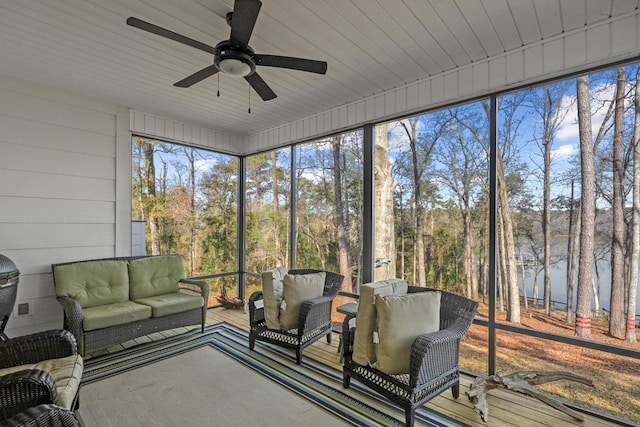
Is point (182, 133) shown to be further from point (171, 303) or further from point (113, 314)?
point (113, 314)

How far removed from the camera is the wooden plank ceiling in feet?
7.16

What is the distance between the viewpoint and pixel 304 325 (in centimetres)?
315

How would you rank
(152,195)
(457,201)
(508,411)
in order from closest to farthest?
(508,411)
(457,201)
(152,195)

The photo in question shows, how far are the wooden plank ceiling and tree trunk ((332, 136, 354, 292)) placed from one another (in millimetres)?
1256

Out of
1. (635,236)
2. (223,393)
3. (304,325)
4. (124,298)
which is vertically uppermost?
(635,236)

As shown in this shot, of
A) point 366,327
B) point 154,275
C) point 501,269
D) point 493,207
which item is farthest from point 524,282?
point 154,275

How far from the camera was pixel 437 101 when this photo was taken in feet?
10.5

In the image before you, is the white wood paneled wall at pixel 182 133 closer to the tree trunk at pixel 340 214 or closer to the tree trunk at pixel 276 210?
the tree trunk at pixel 276 210

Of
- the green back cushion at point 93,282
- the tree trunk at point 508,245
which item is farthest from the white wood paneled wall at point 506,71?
the green back cushion at point 93,282

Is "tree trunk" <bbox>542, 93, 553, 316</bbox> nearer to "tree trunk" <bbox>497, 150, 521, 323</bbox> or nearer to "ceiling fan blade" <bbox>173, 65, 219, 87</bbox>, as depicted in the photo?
"tree trunk" <bbox>497, 150, 521, 323</bbox>

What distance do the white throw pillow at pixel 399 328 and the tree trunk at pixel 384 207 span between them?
5.37ft

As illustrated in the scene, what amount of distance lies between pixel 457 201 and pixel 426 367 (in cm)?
198

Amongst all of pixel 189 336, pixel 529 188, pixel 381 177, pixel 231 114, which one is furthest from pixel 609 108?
pixel 189 336

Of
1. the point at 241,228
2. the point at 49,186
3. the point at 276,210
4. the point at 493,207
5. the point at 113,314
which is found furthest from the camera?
the point at 241,228
